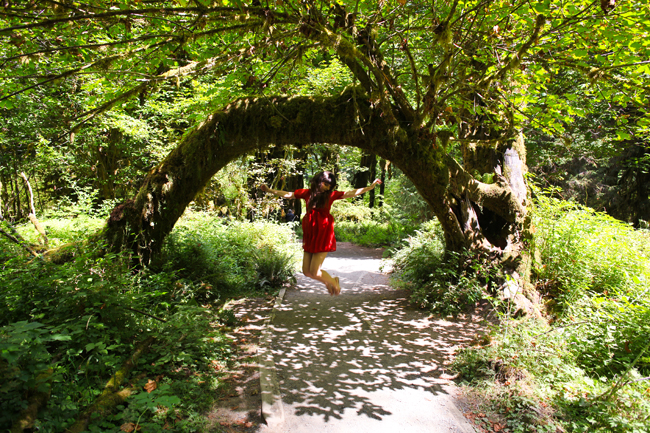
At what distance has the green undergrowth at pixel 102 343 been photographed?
2.73 metres

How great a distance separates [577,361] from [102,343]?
5.47m

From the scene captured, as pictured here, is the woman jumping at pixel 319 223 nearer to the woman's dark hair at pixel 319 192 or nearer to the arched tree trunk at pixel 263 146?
the woman's dark hair at pixel 319 192

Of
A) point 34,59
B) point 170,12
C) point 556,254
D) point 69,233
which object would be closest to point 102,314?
point 34,59

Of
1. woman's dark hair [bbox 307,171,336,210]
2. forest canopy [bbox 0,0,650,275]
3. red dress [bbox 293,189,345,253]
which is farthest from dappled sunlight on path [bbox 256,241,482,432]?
forest canopy [bbox 0,0,650,275]

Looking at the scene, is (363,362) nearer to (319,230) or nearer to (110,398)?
(319,230)

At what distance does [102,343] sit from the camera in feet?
11.7

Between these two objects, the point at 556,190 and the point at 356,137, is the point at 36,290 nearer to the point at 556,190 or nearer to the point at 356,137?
the point at 356,137

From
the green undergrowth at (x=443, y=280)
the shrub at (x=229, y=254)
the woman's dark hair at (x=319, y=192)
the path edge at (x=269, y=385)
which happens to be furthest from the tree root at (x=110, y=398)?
the green undergrowth at (x=443, y=280)

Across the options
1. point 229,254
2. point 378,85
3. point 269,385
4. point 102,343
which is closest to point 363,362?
point 269,385

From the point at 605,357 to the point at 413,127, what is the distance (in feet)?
15.3

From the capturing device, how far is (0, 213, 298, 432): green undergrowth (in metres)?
2.73

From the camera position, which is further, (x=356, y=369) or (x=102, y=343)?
(x=356, y=369)

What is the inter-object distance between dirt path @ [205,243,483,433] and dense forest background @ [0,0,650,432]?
44 centimetres

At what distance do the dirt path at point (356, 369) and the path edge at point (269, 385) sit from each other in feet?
0.05
